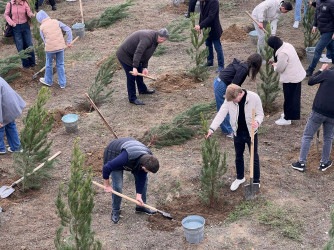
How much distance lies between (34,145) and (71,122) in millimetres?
1525

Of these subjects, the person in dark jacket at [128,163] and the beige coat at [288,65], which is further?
the beige coat at [288,65]

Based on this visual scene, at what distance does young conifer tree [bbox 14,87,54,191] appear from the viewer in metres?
6.49

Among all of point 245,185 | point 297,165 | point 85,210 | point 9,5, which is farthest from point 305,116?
point 9,5

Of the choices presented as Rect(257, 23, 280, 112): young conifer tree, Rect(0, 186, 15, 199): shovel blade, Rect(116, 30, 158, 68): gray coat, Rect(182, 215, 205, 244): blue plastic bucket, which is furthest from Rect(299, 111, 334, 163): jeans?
Rect(0, 186, 15, 199): shovel blade

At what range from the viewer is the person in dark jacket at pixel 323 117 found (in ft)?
21.4

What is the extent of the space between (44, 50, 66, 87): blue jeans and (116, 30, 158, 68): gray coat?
5.13ft

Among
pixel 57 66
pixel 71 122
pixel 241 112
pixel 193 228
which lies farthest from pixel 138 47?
pixel 193 228

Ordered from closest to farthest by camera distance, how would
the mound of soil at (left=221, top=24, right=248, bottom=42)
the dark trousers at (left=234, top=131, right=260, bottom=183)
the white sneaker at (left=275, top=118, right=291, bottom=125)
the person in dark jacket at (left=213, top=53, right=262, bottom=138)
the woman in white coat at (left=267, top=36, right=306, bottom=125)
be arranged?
the dark trousers at (left=234, top=131, right=260, bottom=183)
the person in dark jacket at (left=213, top=53, right=262, bottom=138)
the woman in white coat at (left=267, top=36, right=306, bottom=125)
the white sneaker at (left=275, top=118, right=291, bottom=125)
the mound of soil at (left=221, top=24, right=248, bottom=42)

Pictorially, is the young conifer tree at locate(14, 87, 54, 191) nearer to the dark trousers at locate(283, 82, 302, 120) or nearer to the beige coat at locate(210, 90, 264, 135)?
the beige coat at locate(210, 90, 264, 135)

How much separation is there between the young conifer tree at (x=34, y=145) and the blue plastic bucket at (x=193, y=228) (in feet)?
7.16

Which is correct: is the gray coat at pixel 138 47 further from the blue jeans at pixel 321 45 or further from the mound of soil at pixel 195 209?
the blue jeans at pixel 321 45

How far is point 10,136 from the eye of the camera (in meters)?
7.78

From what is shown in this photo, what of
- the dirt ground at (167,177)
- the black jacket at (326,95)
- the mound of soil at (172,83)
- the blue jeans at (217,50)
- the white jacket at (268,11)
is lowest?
the dirt ground at (167,177)

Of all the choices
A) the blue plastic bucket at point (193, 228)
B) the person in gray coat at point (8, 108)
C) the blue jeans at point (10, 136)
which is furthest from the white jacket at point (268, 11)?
the blue plastic bucket at point (193, 228)
